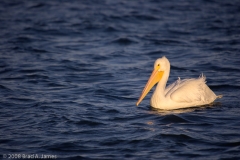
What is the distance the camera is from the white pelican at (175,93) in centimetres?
822

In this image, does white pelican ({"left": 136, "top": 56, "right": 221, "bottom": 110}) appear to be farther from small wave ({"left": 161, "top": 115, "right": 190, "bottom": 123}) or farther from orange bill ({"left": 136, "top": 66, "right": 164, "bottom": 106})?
small wave ({"left": 161, "top": 115, "right": 190, "bottom": 123})

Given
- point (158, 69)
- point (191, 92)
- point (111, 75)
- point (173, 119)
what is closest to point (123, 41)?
point (111, 75)

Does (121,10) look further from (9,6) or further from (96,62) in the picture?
(96,62)

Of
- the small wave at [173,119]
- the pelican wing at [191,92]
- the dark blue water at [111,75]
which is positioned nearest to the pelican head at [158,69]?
the pelican wing at [191,92]

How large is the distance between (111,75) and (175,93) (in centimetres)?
285

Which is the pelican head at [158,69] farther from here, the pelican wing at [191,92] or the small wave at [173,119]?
the small wave at [173,119]

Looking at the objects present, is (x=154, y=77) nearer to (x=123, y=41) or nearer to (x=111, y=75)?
(x=111, y=75)

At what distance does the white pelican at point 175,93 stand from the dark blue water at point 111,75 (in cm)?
17

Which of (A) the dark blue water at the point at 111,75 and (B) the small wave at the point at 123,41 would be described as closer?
(A) the dark blue water at the point at 111,75

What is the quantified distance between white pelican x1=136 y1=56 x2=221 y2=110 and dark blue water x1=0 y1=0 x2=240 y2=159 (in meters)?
0.17

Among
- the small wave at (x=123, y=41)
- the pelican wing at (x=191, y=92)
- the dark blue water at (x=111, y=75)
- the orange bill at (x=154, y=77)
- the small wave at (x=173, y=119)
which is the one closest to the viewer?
the dark blue water at (x=111, y=75)

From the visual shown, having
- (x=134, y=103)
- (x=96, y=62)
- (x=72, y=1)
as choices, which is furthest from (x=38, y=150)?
(x=72, y=1)

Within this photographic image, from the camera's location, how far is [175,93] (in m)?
8.24

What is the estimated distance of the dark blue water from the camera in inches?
257
